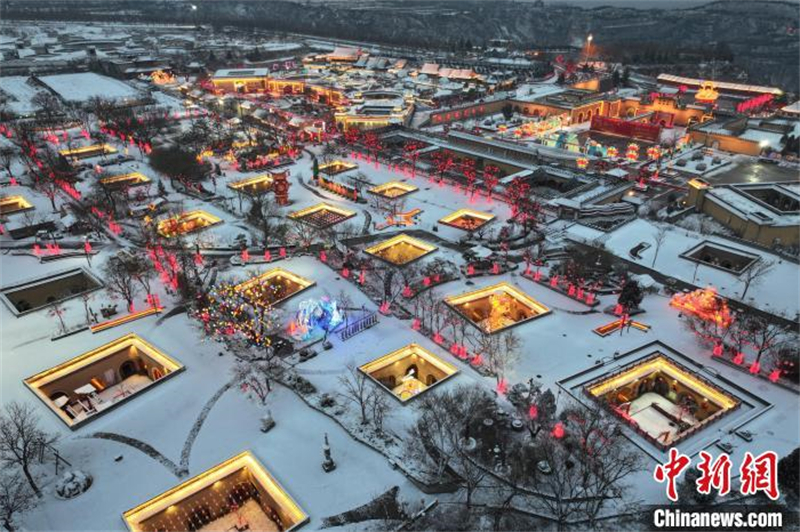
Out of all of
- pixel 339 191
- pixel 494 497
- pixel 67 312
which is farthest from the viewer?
pixel 339 191

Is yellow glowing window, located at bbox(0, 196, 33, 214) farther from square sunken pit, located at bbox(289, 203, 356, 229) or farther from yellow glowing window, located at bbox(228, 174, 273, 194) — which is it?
square sunken pit, located at bbox(289, 203, 356, 229)

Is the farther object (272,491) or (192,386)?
(192,386)

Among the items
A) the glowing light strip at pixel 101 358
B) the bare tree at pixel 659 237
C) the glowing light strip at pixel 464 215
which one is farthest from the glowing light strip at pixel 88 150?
the bare tree at pixel 659 237

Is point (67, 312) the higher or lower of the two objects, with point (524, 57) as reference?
lower

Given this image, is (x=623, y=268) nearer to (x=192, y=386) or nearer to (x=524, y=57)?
(x=192, y=386)

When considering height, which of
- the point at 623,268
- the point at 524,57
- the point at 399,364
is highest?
the point at 524,57

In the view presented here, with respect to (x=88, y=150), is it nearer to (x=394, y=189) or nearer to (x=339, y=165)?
(x=339, y=165)

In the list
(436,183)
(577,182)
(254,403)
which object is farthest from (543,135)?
(254,403)
